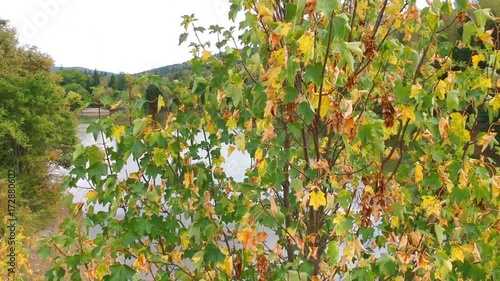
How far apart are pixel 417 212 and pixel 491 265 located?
44 cm

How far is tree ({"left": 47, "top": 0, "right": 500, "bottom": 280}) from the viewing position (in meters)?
1.88

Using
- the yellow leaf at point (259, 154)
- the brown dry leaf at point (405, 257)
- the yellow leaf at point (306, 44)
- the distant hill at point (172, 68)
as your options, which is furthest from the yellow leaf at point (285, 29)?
the distant hill at point (172, 68)

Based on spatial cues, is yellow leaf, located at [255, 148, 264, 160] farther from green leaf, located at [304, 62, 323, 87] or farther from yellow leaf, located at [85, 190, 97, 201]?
yellow leaf, located at [85, 190, 97, 201]

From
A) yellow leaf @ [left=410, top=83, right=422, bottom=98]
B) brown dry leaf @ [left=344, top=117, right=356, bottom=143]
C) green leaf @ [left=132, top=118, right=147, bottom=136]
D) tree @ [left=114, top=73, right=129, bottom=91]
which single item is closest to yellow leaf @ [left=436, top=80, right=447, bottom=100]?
yellow leaf @ [left=410, top=83, right=422, bottom=98]

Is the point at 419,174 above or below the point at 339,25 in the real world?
below

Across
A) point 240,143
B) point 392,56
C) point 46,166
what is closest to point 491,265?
point 392,56

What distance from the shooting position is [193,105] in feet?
9.90

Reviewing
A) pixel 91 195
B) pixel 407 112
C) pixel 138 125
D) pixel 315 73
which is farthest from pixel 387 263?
pixel 91 195

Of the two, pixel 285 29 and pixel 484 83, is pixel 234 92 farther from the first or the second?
pixel 484 83

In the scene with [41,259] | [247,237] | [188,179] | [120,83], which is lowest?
[41,259]

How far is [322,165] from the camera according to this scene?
1858 mm

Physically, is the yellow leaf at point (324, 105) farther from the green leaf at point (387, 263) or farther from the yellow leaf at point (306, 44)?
the green leaf at point (387, 263)

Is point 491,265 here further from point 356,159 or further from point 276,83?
point 276,83

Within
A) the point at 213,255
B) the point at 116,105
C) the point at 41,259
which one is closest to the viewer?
the point at 213,255
